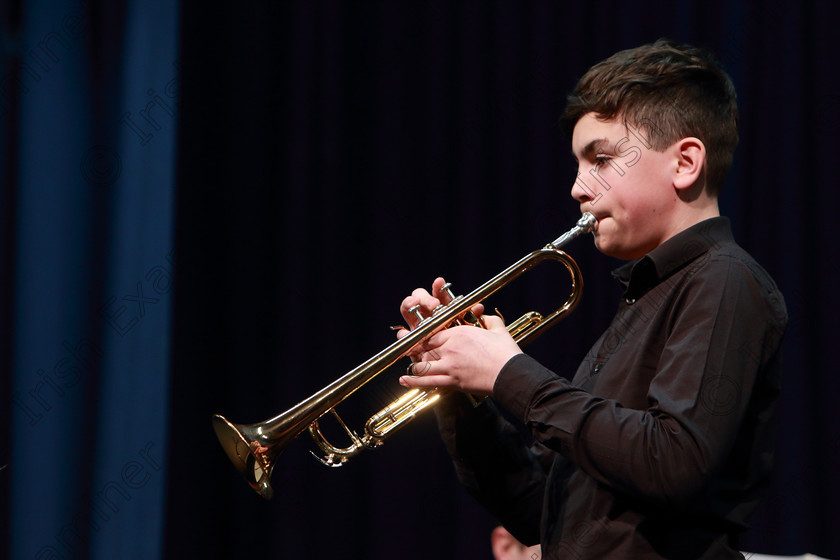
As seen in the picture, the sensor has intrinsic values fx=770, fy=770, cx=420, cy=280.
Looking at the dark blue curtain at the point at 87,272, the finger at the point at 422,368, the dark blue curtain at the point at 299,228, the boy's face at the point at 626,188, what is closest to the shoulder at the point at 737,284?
the boy's face at the point at 626,188

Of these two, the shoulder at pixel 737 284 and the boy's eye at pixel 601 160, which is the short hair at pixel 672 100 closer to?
the boy's eye at pixel 601 160

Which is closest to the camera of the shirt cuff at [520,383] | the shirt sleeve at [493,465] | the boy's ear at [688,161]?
the shirt cuff at [520,383]

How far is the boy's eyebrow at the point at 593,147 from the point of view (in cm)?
137

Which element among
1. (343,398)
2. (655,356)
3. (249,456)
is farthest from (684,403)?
(249,456)

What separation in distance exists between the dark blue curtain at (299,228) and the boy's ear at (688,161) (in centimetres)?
130

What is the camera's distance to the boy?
3.56 ft

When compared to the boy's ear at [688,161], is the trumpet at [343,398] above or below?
below

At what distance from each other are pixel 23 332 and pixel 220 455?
2.41 ft

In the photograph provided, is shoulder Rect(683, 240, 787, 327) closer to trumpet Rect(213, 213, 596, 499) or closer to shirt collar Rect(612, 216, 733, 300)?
shirt collar Rect(612, 216, 733, 300)

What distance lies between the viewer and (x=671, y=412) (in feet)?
3.54

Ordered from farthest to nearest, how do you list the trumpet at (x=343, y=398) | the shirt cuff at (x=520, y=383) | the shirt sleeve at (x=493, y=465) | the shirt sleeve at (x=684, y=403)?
the shirt sleeve at (x=493, y=465) → the trumpet at (x=343, y=398) → the shirt cuff at (x=520, y=383) → the shirt sleeve at (x=684, y=403)

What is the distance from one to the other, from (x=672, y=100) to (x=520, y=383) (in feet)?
1.92

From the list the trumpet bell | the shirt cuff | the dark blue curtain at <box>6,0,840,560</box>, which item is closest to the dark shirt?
the shirt cuff

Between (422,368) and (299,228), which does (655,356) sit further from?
(299,228)
